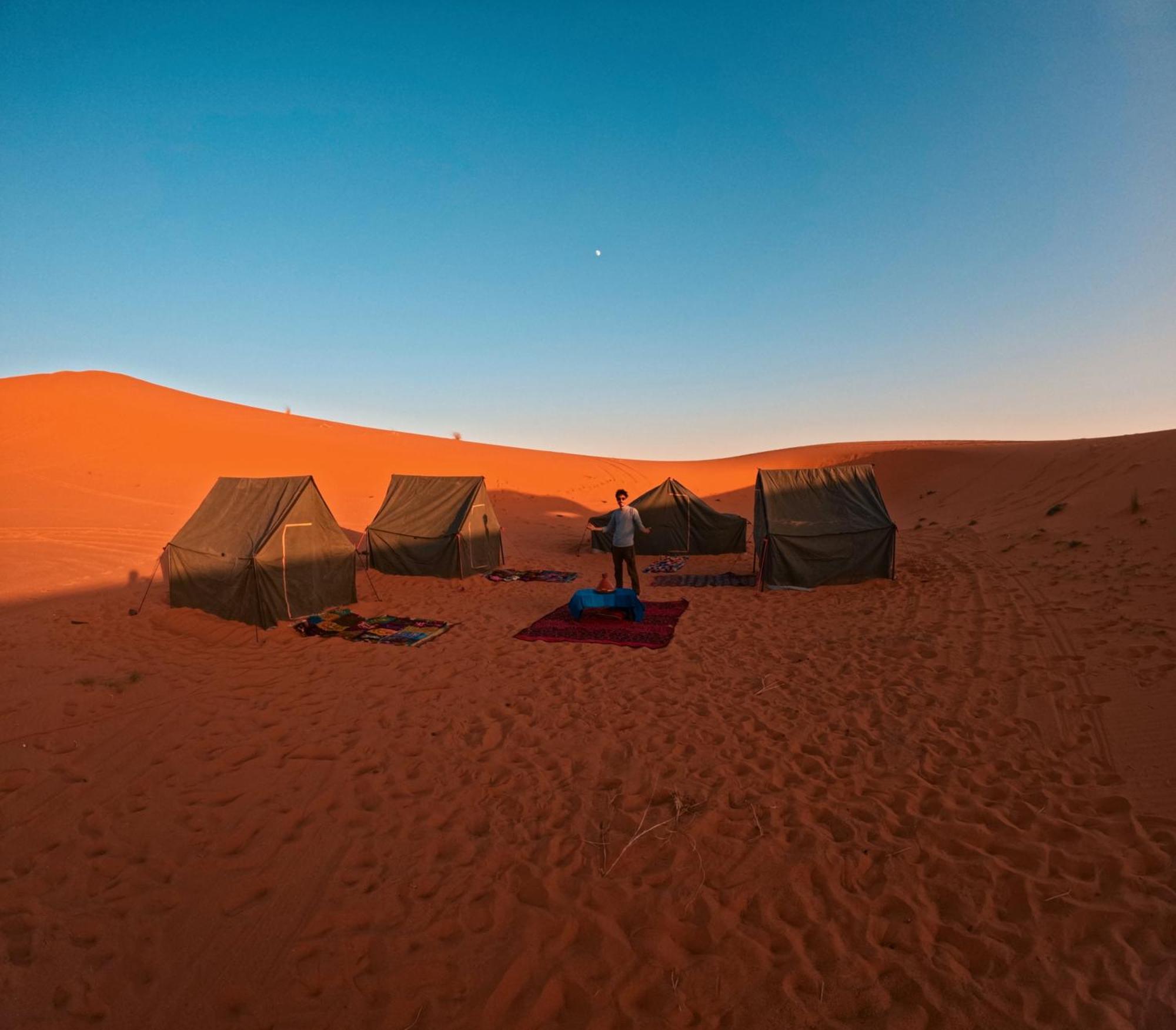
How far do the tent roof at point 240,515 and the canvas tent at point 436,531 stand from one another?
3.14m

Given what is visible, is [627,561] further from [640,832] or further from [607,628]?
[640,832]

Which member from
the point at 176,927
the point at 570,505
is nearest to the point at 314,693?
the point at 176,927

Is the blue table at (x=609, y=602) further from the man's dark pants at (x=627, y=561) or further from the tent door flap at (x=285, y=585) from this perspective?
the tent door flap at (x=285, y=585)

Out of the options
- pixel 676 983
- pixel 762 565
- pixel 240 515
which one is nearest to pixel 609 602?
pixel 762 565

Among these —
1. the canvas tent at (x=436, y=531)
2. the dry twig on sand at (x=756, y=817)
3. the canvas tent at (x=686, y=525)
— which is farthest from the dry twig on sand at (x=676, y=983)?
the canvas tent at (x=686, y=525)

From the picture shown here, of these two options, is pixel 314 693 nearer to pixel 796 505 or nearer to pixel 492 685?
pixel 492 685

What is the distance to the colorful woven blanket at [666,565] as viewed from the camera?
13906 mm

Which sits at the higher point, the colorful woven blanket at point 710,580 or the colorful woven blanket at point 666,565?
the colorful woven blanket at point 666,565

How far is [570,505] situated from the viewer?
2762cm

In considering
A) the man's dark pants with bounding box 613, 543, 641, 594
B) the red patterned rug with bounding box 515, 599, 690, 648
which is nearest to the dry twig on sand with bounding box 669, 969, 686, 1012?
the red patterned rug with bounding box 515, 599, 690, 648

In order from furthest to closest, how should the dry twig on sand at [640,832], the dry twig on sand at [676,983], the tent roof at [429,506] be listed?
the tent roof at [429,506] < the dry twig on sand at [640,832] < the dry twig on sand at [676,983]

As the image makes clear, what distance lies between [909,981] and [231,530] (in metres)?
10.9

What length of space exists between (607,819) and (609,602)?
17.0 ft

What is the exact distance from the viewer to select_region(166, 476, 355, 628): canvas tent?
9.34 m
